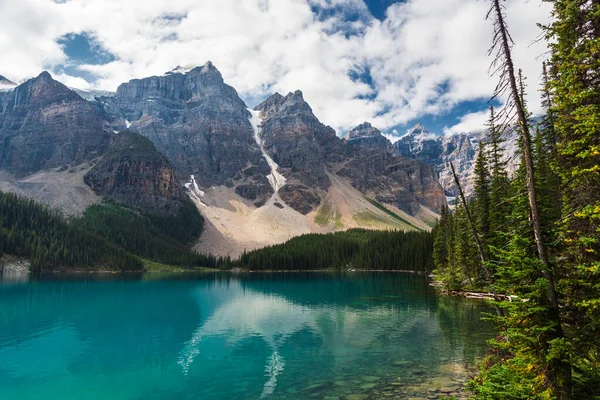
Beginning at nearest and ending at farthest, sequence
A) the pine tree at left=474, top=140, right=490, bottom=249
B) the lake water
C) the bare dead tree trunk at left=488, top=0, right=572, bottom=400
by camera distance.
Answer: the bare dead tree trunk at left=488, top=0, right=572, bottom=400 < the lake water < the pine tree at left=474, top=140, right=490, bottom=249

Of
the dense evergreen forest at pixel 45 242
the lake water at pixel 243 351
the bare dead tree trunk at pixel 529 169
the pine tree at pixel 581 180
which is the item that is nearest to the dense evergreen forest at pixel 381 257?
the dense evergreen forest at pixel 45 242

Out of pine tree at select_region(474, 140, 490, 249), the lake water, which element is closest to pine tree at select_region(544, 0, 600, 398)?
the lake water

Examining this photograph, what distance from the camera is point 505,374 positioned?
1384 cm

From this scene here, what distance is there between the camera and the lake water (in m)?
23.0

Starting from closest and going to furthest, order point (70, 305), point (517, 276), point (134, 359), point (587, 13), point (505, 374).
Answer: point (517, 276)
point (505, 374)
point (587, 13)
point (134, 359)
point (70, 305)

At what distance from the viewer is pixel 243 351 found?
108 ft

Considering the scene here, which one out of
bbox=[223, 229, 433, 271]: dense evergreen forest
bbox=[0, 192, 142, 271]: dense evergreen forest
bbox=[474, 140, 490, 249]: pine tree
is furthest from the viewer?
bbox=[0, 192, 142, 271]: dense evergreen forest

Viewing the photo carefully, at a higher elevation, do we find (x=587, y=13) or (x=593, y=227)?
(x=587, y=13)

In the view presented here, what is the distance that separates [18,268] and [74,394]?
541ft

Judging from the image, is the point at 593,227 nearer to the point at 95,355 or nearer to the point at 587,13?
the point at 587,13

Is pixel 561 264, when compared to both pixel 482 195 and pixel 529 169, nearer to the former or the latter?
pixel 529 169

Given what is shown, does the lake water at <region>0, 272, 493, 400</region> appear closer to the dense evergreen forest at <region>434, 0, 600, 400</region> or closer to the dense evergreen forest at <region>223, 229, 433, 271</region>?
the dense evergreen forest at <region>434, 0, 600, 400</region>

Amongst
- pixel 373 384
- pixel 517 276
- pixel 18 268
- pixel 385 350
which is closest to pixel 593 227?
pixel 517 276

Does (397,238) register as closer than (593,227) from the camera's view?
No
